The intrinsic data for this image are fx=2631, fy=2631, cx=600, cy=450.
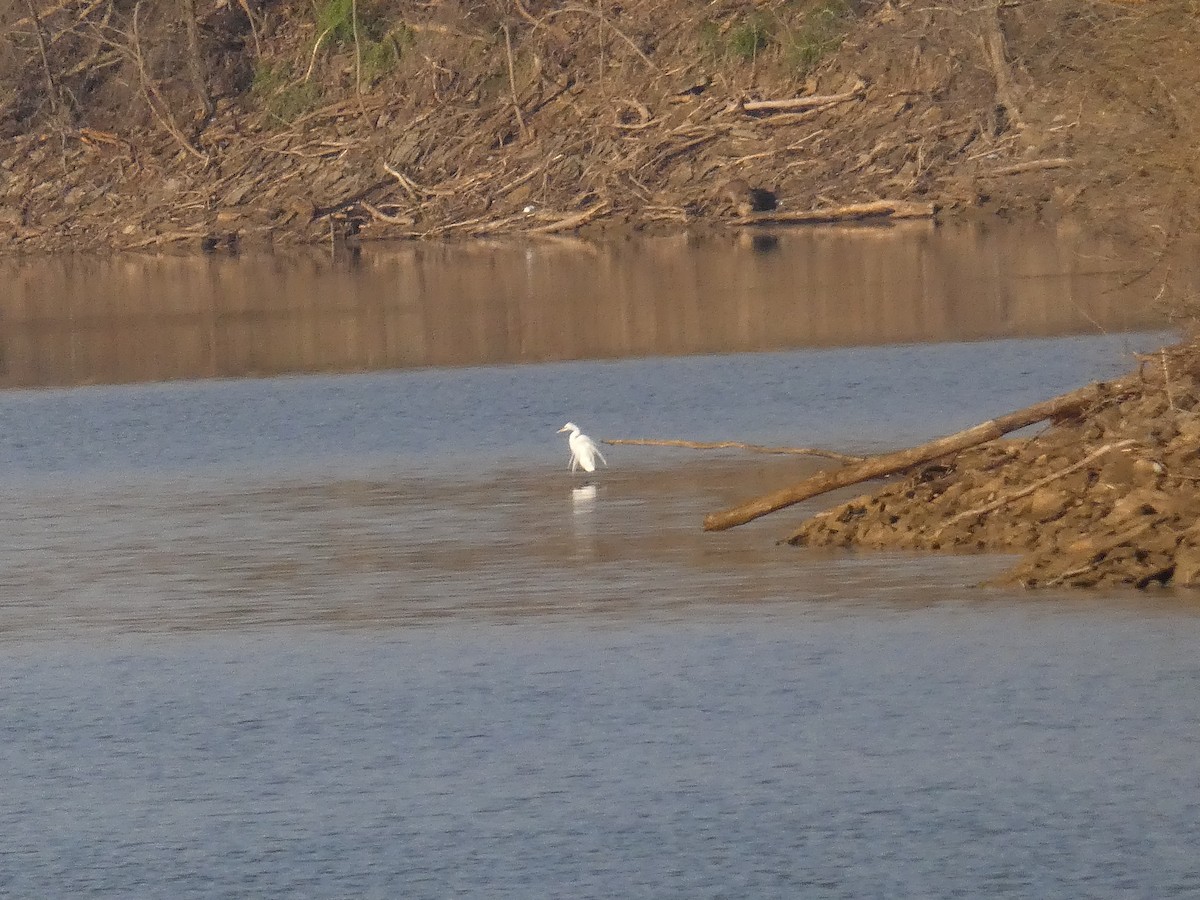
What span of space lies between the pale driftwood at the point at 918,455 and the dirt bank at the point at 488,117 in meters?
25.9

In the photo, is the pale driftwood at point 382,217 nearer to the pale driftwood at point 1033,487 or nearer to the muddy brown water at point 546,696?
the muddy brown water at point 546,696

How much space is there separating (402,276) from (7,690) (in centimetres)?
2961

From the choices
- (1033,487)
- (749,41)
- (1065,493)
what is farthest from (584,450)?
(749,41)

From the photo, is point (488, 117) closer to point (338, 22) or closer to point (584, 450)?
point (338, 22)

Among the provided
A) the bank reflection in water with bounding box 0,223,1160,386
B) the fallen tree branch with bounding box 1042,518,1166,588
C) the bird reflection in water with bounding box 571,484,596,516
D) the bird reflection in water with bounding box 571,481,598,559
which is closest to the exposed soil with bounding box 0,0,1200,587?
the bank reflection in water with bounding box 0,223,1160,386

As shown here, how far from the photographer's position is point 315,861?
8648mm

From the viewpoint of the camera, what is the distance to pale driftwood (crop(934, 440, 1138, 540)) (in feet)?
43.3

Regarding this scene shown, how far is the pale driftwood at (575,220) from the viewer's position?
158 ft

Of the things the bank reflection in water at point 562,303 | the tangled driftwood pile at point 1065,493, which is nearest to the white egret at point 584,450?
the tangled driftwood pile at point 1065,493

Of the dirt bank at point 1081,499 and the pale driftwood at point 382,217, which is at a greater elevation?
the pale driftwood at point 382,217

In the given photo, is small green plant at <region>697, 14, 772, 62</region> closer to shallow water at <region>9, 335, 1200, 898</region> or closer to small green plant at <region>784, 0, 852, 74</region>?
small green plant at <region>784, 0, 852, 74</region>

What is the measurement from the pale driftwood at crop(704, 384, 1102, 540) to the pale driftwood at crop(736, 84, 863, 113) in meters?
34.6

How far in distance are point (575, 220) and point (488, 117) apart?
18.0 feet

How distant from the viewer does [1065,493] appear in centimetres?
1341
